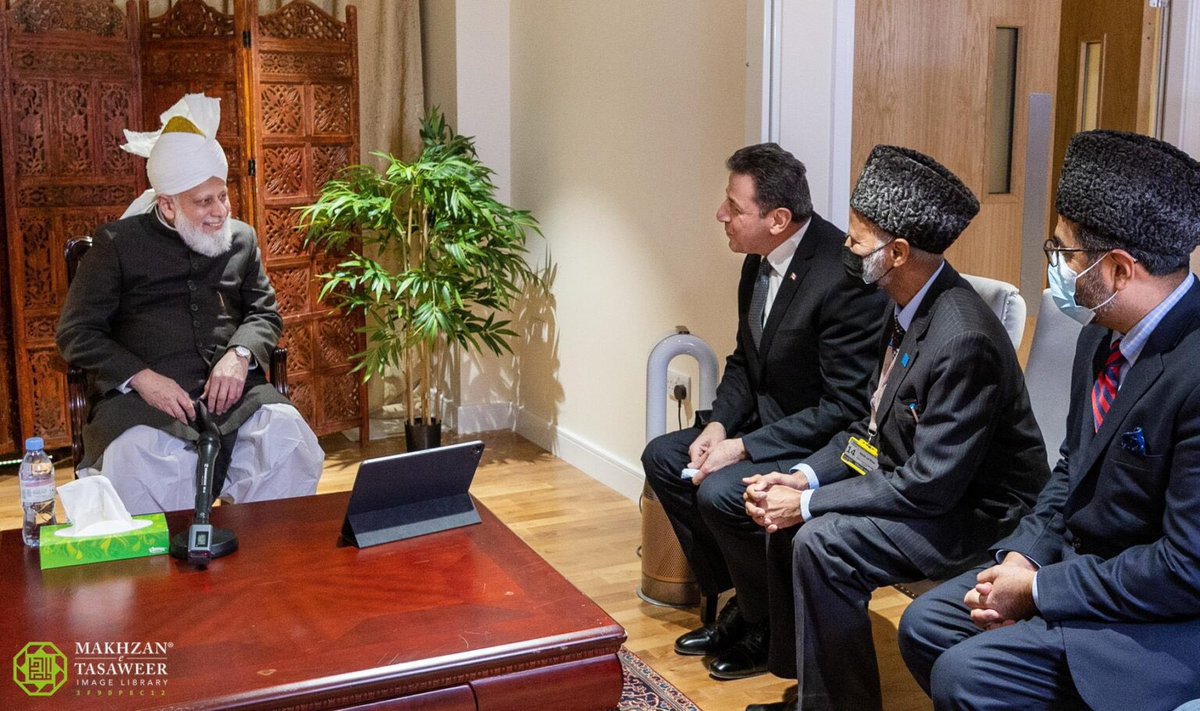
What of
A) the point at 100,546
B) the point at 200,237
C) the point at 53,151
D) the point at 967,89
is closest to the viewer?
the point at 100,546

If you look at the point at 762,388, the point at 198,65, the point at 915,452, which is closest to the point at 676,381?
the point at 762,388

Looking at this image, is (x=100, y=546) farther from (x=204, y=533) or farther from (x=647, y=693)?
(x=647, y=693)

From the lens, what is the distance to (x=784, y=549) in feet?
9.20

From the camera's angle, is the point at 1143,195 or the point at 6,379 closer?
the point at 1143,195

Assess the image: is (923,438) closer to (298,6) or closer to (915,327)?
(915,327)

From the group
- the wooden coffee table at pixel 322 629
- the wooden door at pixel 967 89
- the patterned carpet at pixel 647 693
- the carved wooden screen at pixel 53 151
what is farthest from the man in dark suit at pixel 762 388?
the carved wooden screen at pixel 53 151

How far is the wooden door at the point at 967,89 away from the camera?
3.63 meters

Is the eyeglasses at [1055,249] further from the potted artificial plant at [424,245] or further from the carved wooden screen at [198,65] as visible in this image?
the carved wooden screen at [198,65]

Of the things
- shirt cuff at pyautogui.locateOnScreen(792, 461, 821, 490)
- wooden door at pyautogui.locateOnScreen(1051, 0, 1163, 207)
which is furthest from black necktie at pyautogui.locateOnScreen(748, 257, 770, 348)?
wooden door at pyautogui.locateOnScreen(1051, 0, 1163, 207)

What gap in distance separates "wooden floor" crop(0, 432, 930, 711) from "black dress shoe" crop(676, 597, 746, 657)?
36mm

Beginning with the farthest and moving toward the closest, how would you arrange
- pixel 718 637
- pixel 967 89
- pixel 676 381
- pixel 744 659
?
pixel 676 381
pixel 967 89
pixel 718 637
pixel 744 659

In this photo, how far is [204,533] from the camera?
8.04ft
